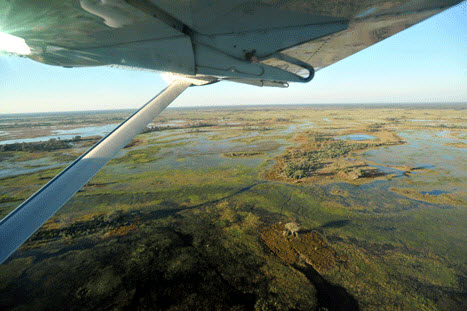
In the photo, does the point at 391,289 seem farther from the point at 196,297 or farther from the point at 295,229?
the point at 196,297

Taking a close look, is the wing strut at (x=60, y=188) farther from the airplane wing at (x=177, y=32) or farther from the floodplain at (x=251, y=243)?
the floodplain at (x=251, y=243)

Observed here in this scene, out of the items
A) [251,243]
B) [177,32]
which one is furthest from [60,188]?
[251,243]

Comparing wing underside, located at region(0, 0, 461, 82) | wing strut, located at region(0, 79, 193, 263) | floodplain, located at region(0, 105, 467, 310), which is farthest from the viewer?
floodplain, located at region(0, 105, 467, 310)

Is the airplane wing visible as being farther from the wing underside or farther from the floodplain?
the floodplain

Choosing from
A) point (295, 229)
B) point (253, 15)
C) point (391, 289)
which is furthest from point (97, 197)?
point (391, 289)

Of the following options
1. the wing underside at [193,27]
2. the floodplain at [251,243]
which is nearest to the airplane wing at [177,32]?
the wing underside at [193,27]

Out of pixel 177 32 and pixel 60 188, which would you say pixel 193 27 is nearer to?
pixel 177 32

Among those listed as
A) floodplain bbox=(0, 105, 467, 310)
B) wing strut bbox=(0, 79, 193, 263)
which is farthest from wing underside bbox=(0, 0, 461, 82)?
floodplain bbox=(0, 105, 467, 310)
